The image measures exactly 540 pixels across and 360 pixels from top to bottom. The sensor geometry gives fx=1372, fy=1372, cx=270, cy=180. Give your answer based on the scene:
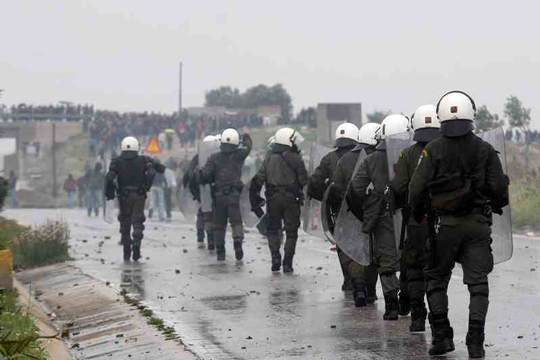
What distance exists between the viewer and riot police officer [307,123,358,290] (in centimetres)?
1437

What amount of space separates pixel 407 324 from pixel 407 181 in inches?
58.5

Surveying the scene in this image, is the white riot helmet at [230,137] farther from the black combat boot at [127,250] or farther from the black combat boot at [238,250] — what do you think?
the black combat boot at [127,250]

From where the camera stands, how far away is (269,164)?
17453 mm

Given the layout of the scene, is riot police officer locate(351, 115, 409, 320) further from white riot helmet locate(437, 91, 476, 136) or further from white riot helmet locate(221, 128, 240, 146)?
white riot helmet locate(221, 128, 240, 146)

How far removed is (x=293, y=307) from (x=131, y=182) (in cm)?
740

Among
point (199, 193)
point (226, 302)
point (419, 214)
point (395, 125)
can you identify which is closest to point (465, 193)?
point (419, 214)

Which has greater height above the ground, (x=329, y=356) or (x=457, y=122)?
(x=457, y=122)

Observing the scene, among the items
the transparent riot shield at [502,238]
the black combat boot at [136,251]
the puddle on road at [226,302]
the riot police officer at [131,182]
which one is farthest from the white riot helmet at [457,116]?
the black combat boot at [136,251]

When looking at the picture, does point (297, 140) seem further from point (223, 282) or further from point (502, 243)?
point (502, 243)

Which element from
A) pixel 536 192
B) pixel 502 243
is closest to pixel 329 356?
pixel 502 243

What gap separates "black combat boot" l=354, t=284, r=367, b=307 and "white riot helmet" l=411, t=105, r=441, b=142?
2568 millimetres

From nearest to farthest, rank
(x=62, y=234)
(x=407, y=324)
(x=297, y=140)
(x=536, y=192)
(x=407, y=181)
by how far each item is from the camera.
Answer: (x=407, y=181), (x=407, y=324), (x=297, y=140), (x=62, y=234), (x=536, y=192)

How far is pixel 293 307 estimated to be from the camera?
13.3 m

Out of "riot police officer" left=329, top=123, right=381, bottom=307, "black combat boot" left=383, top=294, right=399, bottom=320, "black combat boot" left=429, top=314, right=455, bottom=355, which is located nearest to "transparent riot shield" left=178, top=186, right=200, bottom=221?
"riot police officer" left=329, top=123, right=381, bottom=307
